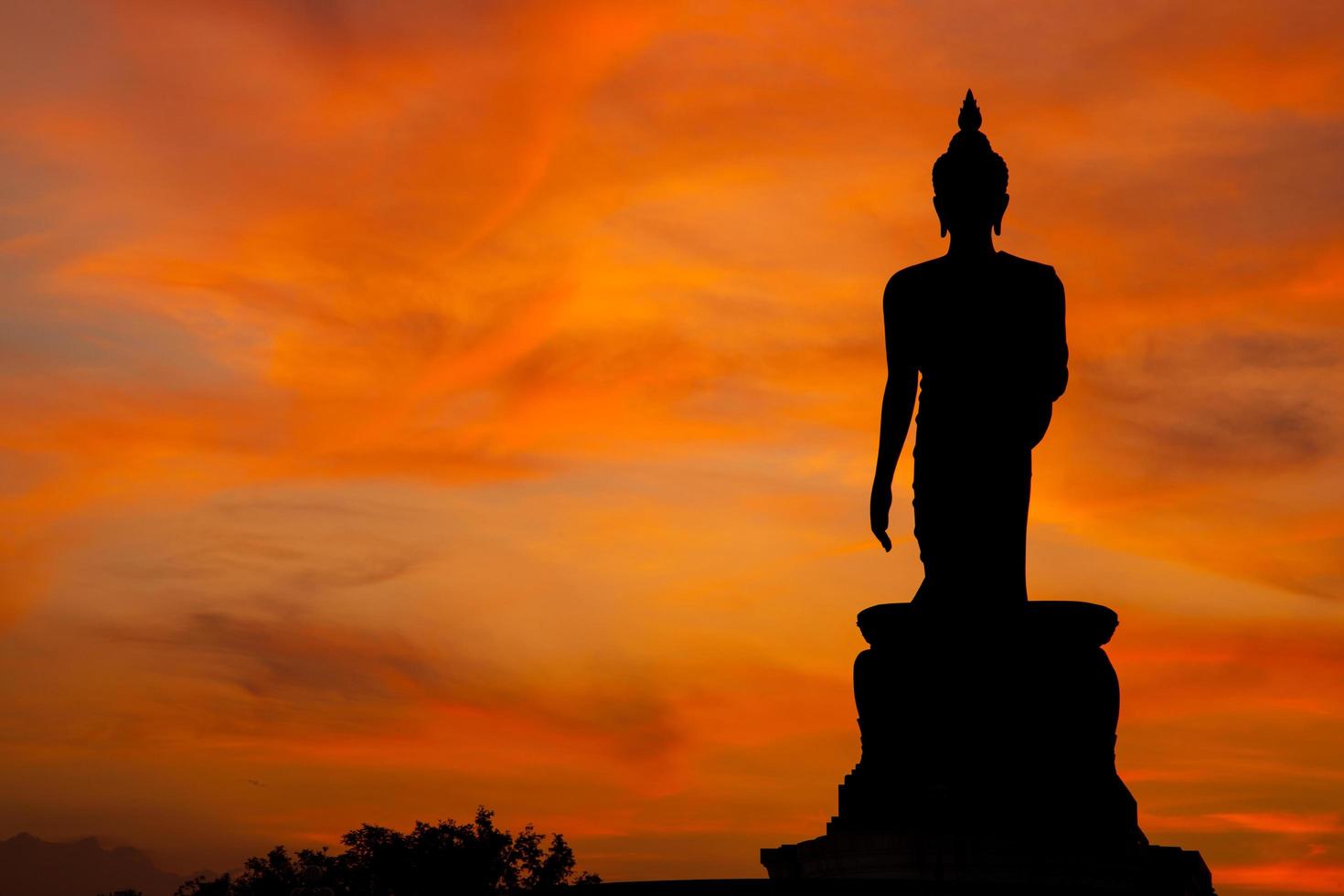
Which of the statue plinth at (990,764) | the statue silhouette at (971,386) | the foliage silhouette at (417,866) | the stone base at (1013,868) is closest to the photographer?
the stone base at (1013,868)

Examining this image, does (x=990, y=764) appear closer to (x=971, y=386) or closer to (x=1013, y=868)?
(x=1013, y=868)

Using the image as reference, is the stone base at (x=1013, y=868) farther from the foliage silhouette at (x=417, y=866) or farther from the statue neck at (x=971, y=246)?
the foliage silhouette at (x=417, y=866)

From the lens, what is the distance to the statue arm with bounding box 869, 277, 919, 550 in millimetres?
14508

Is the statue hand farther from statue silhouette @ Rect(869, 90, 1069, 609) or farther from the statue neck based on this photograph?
the statue neck

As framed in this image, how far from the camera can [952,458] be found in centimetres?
1430

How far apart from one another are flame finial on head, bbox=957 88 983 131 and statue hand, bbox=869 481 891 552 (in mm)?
2865

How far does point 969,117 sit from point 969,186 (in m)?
0.70

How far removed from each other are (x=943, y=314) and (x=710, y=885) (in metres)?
5.00

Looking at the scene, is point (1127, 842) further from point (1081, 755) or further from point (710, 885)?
point (710, 885)

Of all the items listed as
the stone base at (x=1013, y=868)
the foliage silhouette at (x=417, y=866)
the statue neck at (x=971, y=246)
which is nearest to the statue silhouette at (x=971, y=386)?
the statue neck at (x=971, y=246)

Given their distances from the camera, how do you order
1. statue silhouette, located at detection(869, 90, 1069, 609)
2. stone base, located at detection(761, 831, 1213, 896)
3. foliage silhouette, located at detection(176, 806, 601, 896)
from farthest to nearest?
foliage silhouette, located at detection(176, 806, 601, 896), statue silhouette, located at detection(869, 90, 1069, 609), stone base, located at detection(761, 831, 1213, 896)

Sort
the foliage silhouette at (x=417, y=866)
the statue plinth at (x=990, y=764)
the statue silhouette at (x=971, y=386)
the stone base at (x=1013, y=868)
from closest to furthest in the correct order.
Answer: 1. the stone base at (x=1013, y=868)
2. the statue plinth at (x=990, y=764)
3. the statue silhouette at (x=971, y=386)
4. the foliage silhouette at (x=417, y=866)

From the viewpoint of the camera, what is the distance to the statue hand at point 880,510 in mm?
14461

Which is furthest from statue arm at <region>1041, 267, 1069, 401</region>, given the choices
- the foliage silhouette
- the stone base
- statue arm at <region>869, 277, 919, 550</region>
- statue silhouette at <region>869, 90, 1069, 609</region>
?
the foliage silhouette
